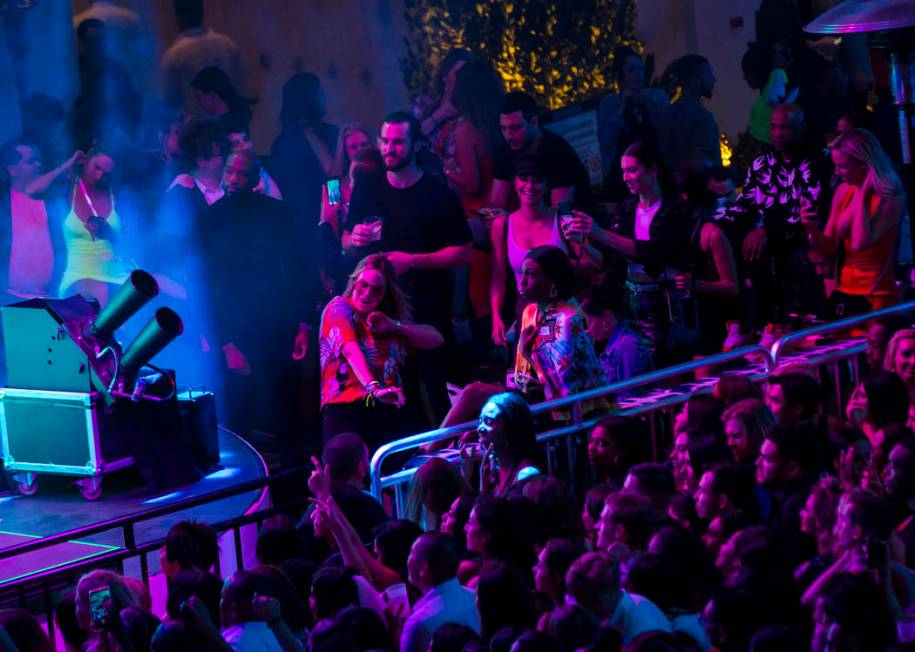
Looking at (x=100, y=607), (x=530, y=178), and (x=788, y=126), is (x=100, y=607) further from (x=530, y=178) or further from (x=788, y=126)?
(x=788, y=126)

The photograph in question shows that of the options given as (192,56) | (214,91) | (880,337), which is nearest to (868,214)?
(880,337)

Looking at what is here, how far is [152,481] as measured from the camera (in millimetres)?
7773

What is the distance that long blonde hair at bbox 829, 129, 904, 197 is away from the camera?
8.70m

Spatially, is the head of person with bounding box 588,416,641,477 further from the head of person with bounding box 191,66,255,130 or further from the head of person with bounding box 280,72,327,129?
the head of person with bounding box 191,66,255,130

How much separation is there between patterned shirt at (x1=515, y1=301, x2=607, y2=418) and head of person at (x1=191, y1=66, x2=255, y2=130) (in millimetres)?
3827

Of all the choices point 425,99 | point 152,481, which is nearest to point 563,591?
point 152,481

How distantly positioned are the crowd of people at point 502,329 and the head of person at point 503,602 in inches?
0.4

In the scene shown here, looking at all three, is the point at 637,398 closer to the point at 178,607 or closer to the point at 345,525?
the point at 345,525

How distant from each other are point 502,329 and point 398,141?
113 cm

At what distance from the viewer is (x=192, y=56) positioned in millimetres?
10914

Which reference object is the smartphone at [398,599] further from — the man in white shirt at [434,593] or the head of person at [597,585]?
the head of person at [597,585]

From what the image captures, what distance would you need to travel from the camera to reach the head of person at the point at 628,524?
16.4 ft

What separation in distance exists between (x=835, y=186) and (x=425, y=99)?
8.66 ft

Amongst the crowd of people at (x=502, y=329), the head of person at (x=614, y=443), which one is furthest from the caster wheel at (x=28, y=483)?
the head of person at (x=614, y=443)
